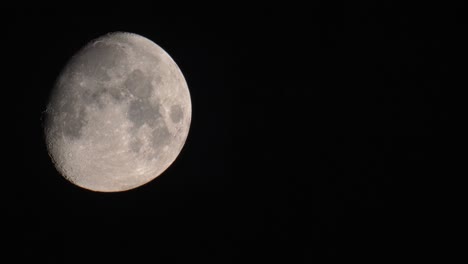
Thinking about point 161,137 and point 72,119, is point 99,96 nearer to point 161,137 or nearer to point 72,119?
point 72,119

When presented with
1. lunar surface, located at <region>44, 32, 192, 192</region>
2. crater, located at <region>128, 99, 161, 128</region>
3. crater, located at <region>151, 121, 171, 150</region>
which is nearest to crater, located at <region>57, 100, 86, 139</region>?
lunar surface, located at <region>44, 32, 192, 192</region>

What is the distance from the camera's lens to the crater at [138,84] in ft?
10.1

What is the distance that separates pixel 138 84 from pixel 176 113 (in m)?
0.44

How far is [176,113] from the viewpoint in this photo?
340 cm

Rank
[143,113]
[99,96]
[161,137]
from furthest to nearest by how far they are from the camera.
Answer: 1. [161,137]
2. [143,113]
3. [99,96]

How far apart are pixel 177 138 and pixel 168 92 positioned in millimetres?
445

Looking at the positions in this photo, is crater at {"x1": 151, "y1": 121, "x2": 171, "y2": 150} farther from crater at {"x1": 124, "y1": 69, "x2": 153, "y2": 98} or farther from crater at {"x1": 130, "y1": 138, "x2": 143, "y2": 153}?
crater at {"x1": 124, "y1": 69, "x2": 153, "y2": 98}

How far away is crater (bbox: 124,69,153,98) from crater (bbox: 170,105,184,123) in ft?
0.93

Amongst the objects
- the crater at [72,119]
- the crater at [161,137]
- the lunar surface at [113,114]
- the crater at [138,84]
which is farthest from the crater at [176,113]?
the crater at [72,119]

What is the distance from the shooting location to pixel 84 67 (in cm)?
311

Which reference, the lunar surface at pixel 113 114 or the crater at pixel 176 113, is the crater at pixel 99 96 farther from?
the crater at pixel 176 113

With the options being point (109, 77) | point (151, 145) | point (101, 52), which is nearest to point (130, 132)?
point (151, 145)

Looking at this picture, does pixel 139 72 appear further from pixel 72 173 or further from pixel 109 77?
pixel 72 173

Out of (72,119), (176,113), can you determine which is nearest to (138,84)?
(176,113)
